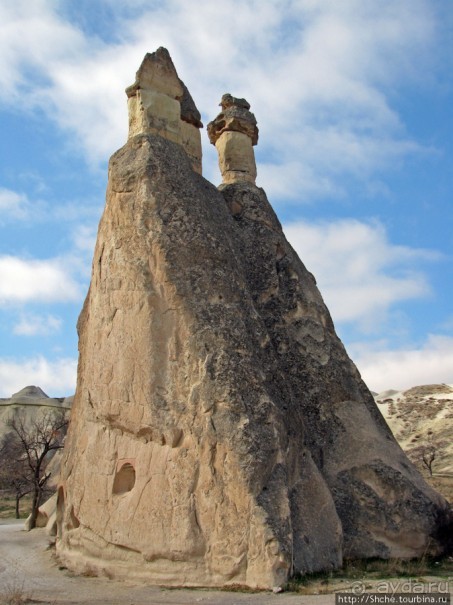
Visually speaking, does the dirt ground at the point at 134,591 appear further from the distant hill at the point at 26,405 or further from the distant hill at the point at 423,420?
the distant hill at the point at 26,405

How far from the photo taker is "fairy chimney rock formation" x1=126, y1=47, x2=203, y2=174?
40.5ft

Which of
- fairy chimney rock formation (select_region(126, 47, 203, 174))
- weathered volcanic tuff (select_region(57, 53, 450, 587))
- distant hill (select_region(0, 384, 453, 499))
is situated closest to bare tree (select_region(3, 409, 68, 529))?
distant hill (select_region(0, 384, 453, 499))

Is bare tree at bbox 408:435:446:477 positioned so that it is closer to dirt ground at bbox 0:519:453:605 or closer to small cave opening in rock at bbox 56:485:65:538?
small cave opening in rock at bbox 56:485:65:538

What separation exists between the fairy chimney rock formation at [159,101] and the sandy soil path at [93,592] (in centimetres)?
823

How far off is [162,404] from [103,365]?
157 cm

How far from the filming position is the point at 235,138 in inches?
590

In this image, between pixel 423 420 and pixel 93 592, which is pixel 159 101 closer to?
pixel 93 592

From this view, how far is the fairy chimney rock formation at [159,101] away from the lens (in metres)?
12.3

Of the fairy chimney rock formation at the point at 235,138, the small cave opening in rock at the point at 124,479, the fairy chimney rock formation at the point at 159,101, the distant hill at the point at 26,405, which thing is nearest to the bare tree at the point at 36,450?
the distant hill at the point at 26,405

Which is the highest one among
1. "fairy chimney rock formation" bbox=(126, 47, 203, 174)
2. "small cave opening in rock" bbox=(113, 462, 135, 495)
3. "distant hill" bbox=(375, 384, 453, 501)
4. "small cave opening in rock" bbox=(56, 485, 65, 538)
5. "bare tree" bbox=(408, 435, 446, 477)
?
"fairy chimney rock formation" bbox=(126, 47, 203, 174)

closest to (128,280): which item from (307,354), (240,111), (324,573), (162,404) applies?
(162,404)

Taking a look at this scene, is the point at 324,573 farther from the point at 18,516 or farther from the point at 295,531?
the point at 18,516

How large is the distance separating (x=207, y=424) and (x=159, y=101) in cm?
715

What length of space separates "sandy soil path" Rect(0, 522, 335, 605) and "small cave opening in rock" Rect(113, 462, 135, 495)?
4.29 feet
